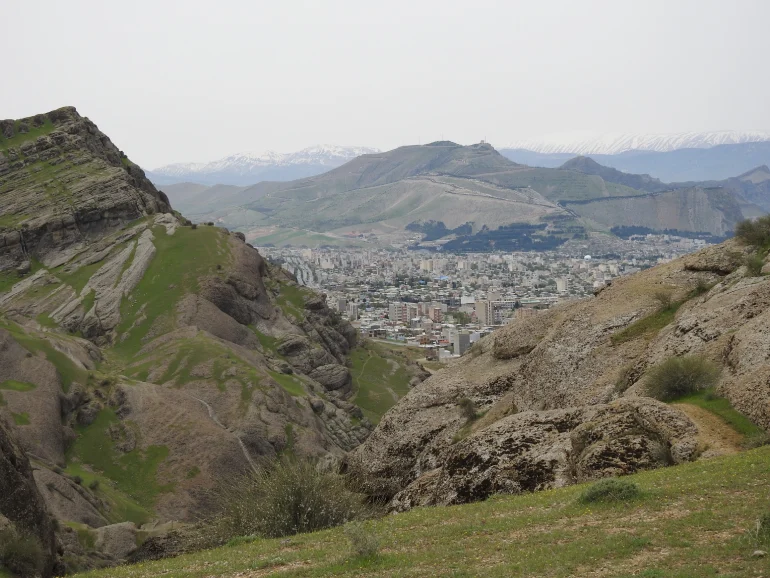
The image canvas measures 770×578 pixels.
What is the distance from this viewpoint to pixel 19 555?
1110 inches

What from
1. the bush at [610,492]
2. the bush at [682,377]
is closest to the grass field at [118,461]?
the bush at [682,377]

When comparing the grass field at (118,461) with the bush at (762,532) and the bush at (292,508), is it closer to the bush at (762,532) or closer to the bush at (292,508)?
the bush at (292,508)

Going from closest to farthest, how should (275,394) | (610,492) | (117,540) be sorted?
(610,492) → (117,540) → (275,394)

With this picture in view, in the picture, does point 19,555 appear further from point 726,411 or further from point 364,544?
point 726,411

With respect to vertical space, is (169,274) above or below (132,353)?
above

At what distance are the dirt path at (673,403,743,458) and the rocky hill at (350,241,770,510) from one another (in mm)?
69

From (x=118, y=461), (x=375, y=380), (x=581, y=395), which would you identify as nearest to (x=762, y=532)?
(x=581, y=395)

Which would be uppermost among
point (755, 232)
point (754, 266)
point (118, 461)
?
point (755, 232)

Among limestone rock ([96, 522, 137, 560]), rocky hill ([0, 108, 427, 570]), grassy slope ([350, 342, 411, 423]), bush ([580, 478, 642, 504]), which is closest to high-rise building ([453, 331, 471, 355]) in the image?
grassy slope ([350, 342, 411, 423])

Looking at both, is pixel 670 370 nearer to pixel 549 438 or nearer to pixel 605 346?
pixel 549 438

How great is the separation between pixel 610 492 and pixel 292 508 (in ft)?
35.4

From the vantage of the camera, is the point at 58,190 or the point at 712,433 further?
the point at 58,190

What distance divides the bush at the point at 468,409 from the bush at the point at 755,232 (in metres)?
14.8

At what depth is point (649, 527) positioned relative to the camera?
14.2 metres
